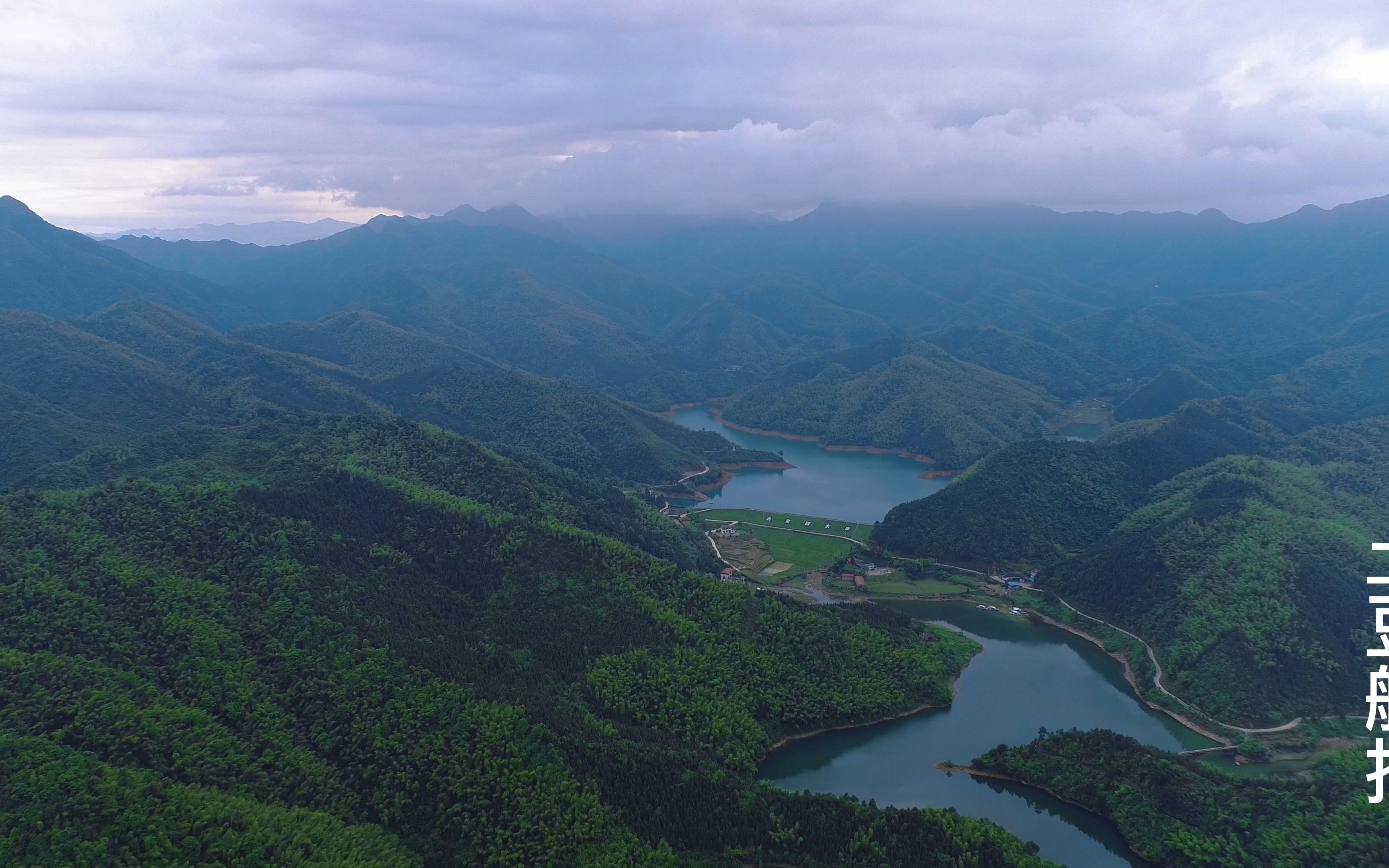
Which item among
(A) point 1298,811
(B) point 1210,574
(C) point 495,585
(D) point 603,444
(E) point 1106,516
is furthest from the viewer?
(D) point 603,444

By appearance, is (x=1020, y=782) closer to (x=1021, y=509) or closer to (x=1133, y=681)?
(x=1133, y=681)

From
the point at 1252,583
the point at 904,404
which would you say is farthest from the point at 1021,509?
the point at 904,404

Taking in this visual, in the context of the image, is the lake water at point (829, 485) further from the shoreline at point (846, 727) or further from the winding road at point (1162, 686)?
the shoreline at point (846, 727)

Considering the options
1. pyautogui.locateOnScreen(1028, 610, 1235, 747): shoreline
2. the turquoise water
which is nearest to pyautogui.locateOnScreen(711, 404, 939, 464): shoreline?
the turquoise water

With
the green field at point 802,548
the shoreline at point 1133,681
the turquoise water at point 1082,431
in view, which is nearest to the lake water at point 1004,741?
the shoreline at point 1133,681

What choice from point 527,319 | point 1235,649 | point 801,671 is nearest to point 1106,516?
point 1235,649

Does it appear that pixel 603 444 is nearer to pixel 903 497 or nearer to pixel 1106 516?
pixel 903 497
